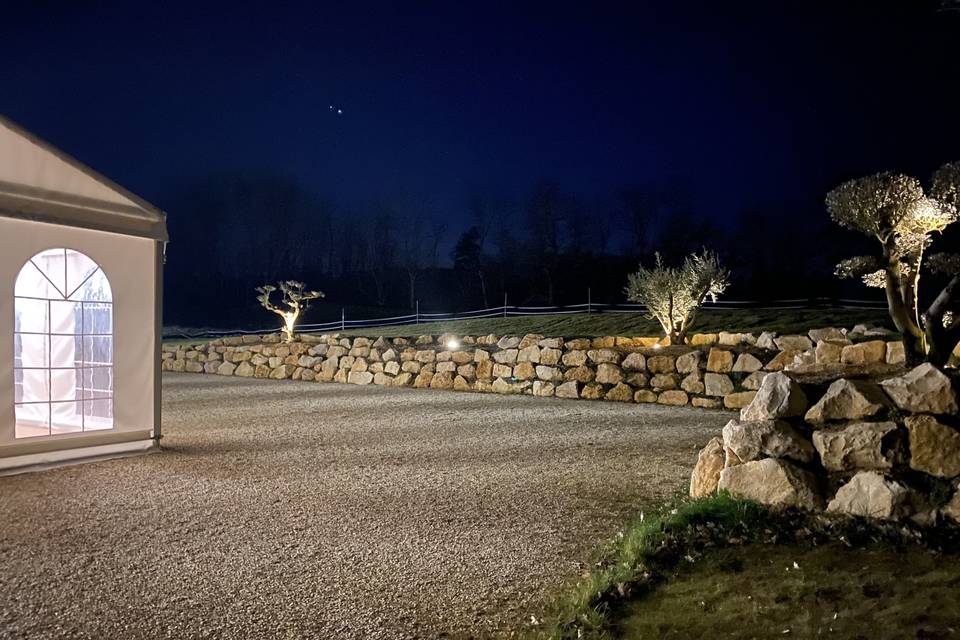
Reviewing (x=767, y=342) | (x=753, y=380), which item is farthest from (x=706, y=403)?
(x=767, y=342)

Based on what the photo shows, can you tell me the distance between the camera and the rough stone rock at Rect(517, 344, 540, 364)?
12.7 metres

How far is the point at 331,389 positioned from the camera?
561 inches

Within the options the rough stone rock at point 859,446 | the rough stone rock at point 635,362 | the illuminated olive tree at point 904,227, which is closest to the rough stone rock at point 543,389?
the rough stone rock at point 635,362

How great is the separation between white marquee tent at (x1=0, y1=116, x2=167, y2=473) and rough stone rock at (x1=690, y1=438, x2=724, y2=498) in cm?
506

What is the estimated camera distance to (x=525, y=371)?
42.0 ft

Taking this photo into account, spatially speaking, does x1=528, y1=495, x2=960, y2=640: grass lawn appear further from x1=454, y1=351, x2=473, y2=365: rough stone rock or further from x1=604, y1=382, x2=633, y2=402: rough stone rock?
x1=454, y1=351, x2=473, y2=365: rough stone rock

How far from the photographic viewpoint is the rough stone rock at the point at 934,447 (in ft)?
12.8

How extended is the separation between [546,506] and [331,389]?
9.96m

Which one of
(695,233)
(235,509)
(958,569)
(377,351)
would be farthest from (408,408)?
(695,233)

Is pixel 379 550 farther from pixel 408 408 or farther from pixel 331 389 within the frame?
pixel 331 389

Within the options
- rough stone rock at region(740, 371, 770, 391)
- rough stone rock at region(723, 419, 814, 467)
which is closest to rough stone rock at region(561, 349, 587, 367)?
rough stone rock at region(740, 371, 770, 391)

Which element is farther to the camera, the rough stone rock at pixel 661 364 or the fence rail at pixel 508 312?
the fence rail at pixel 508 312

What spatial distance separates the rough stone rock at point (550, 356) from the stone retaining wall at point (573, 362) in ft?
0.06

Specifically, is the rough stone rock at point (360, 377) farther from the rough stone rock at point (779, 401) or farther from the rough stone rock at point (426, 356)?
the rough stone rock at point (779, 401)
